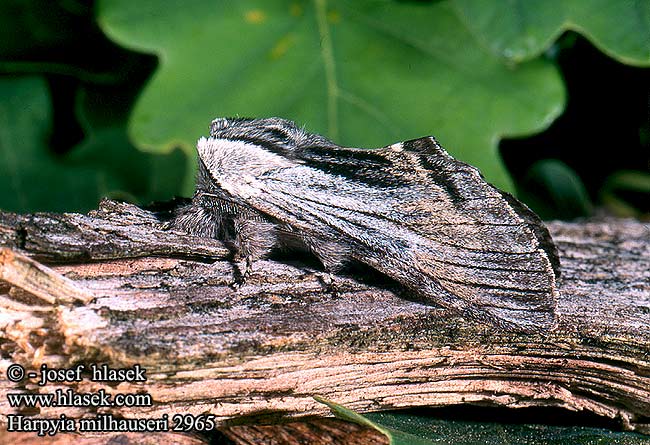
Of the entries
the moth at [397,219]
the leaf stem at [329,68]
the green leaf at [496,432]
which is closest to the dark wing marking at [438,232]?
the moth at [397,219]

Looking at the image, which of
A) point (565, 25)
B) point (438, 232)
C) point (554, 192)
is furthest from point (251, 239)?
point (554, 192)

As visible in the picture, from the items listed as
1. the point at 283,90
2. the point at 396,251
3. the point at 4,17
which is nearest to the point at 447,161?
the point at 396,251

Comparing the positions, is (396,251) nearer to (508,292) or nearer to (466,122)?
(508,292)

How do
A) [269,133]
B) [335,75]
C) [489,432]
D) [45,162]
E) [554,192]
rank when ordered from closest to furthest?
[489,432], [269,133], [335,75], [45,162], [554,192]

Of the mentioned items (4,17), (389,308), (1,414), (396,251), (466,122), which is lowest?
(1,414)

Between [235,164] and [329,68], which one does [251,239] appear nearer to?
[235,164]

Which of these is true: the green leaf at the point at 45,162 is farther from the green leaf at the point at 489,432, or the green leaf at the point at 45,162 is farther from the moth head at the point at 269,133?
the green leaf at the point at 489,432
